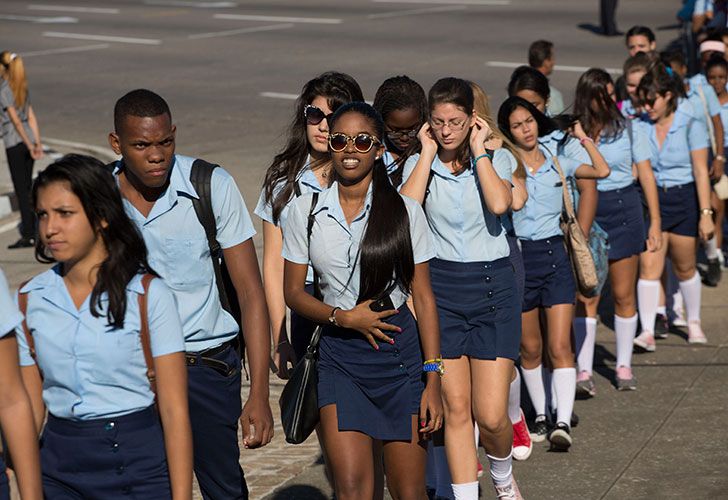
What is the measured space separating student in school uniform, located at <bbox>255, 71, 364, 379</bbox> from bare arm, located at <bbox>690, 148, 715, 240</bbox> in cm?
395

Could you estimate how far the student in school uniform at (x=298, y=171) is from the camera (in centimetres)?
635

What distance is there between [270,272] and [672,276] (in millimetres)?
5133

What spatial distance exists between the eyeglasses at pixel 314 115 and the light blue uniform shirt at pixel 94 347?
2.24 metres

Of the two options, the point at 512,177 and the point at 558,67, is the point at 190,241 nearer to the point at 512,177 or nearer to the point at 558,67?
the point at 512,177

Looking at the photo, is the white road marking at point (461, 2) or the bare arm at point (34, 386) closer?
the bare arm at point (34, 386)

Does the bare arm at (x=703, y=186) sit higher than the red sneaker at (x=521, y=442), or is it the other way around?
the bare arm at (x=703, y=186)

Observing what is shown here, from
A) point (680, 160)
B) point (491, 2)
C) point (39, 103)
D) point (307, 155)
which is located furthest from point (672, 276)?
point (491, 2)

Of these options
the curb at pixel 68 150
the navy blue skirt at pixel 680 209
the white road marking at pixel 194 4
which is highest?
the navy blue skirt at pixel 680 209

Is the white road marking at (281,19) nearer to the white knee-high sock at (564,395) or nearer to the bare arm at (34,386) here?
the white knee-high sock at (564,395)

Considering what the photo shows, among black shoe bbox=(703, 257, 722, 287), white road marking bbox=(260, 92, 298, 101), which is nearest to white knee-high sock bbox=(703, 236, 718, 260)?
black shoe bbox=(703, 257, 722, 287)

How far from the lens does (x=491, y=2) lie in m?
31.4

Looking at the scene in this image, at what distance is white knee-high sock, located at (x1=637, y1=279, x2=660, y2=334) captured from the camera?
967 cm

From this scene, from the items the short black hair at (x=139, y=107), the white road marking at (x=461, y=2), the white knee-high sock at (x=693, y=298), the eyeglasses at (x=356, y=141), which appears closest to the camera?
the short black hair at (x=139, y=107)

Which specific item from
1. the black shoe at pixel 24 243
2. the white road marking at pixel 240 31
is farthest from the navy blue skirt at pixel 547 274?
the white road marking at pixel 240 31
